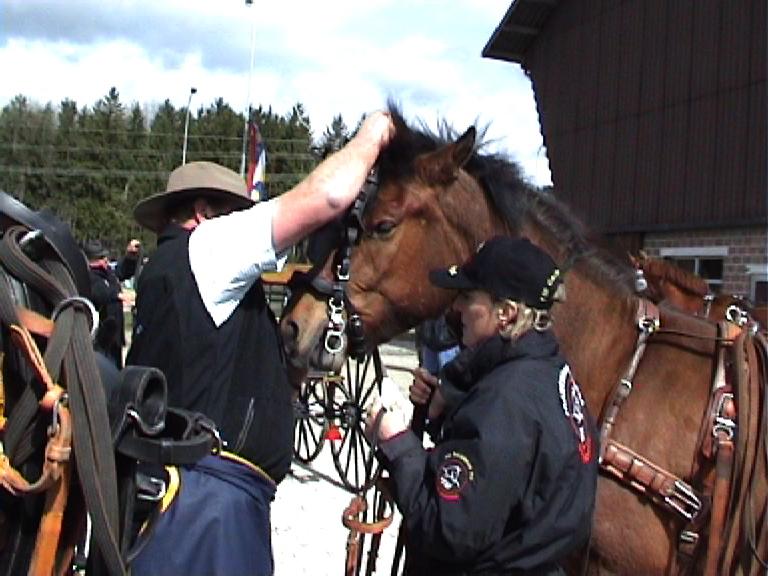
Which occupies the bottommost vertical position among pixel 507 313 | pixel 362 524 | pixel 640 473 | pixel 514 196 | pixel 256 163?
pixel 362 524

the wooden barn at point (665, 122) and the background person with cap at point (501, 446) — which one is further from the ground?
the wooden barn at point (665, 122)

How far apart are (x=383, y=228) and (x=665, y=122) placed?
11.2 m

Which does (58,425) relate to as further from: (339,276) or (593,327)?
(593,327)

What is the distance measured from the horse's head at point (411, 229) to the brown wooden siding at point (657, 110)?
28.2ft

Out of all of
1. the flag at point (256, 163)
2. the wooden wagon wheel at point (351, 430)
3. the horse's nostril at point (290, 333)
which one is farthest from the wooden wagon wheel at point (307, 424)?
the flag at point (256, 163)

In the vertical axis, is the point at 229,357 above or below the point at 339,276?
below

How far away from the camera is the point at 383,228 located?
2854 millimetres

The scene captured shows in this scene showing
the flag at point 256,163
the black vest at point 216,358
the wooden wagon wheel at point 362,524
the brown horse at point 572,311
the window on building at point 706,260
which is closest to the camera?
the black vest at point 216,358

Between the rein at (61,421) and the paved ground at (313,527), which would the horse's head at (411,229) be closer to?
the rein at (61,421)

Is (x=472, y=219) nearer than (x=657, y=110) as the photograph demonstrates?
Yes

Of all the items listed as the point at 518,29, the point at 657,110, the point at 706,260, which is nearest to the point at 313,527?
the point at 706,260

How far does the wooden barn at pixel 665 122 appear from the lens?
437 inches

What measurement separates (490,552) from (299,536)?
13.1 feet

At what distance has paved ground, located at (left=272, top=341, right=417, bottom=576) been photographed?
5.23 metres
